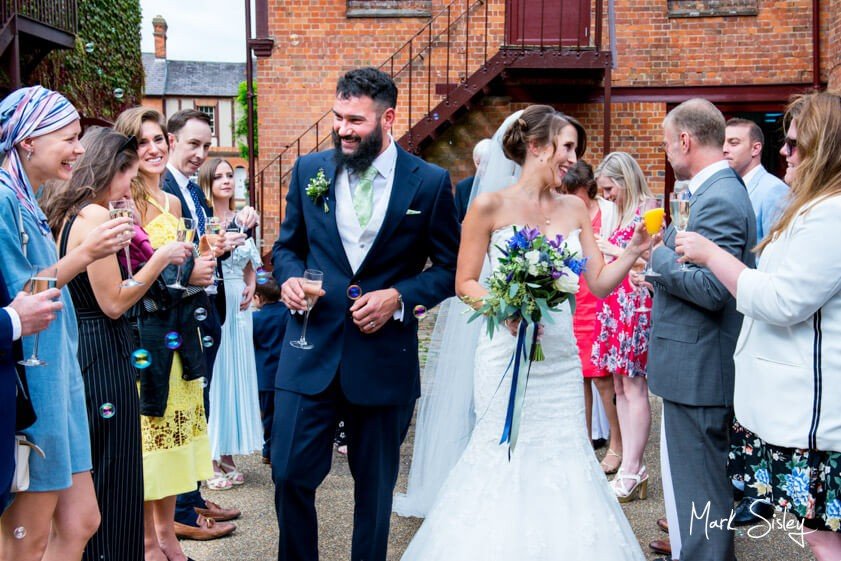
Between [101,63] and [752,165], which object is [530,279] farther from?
[101,63]

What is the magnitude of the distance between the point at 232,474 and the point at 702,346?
3.57m

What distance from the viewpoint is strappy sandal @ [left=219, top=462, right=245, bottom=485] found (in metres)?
6.18

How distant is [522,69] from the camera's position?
42.2 ft

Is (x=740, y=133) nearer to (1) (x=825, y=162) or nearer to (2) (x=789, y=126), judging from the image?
(2) (x=789, y=126)

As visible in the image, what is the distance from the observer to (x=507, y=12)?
13.5 m

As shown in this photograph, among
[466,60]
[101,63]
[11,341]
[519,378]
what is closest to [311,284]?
[519,378]

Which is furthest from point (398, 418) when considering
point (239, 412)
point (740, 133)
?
point (740, 133)

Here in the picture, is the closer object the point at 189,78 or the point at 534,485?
the point at 534,485

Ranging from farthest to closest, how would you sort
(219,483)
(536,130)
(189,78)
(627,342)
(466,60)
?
(189,78)
(466,60)
(219,483)
(627,342)
(536,130)

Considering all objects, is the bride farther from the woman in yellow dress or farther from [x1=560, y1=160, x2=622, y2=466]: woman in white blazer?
[x1=560, y1=160, x2=622, y2=466]: woman in white blazer

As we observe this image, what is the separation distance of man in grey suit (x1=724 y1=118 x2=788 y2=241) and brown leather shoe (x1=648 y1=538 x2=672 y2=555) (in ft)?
6.65

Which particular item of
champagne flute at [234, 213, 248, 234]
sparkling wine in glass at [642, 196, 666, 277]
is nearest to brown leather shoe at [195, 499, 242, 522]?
champagne flute at [234, 213, 248, 234]

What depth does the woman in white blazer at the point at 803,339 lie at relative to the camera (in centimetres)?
303

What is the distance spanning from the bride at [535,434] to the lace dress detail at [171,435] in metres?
1.24
